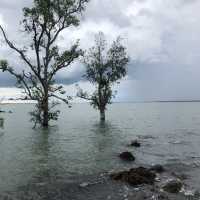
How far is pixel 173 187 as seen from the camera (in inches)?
617

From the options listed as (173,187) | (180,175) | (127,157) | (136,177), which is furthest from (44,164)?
(173,187)

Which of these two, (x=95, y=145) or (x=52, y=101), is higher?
(x=52, y=101)

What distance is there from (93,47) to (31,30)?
2257 centimetres

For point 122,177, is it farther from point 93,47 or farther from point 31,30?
point 93,47

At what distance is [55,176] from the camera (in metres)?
18.8

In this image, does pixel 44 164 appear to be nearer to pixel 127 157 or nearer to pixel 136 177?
pixel 127 157

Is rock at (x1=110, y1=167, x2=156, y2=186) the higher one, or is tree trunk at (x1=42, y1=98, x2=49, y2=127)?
tree trunk at (x1=42, y1=98, x2=49, y2=127)

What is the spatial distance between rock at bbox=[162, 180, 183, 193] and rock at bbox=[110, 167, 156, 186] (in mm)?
927

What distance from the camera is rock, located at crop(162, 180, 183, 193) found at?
15366 mm

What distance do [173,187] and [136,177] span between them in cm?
195

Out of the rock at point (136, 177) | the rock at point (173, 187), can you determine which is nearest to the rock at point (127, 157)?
the rock at point (136, 177)

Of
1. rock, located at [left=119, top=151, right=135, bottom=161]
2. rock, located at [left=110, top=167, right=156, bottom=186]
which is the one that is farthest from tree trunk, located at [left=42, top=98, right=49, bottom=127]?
rock, located at [left=110, top=167, right=156, bottom=186]

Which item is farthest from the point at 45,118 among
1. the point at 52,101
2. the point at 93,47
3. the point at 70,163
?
the point at 70,163

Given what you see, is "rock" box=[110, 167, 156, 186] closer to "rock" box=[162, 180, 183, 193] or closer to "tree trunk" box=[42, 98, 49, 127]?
"rock" box=[162, 180, 183, 193]
